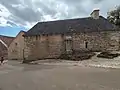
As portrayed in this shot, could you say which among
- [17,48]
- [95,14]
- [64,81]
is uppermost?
[95,14]

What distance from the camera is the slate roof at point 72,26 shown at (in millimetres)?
28806

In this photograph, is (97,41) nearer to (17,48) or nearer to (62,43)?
(62,43)

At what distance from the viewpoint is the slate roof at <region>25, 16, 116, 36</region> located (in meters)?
28.8

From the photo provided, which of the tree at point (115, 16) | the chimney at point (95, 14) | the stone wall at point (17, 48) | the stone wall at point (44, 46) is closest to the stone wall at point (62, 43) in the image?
the stone wall at point (44, 46)

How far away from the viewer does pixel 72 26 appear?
31.0 meters

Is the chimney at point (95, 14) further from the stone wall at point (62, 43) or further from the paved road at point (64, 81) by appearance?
the paved road at point (64, 81)

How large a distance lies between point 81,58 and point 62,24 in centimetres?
1119

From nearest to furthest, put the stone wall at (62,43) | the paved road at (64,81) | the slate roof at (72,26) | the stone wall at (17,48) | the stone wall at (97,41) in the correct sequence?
the paved road at (64,81) → the stone wall at (97,41) → the stone wall at (62,43) → the slate roof at (72,26) → the stone wall at (17,48)

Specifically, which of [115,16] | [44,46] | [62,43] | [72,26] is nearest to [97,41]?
[72,26]

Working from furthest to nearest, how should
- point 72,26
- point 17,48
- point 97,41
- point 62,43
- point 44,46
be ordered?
point 17,48 < point 72,26 < point 44,46 < point 62,43 < point 97,41

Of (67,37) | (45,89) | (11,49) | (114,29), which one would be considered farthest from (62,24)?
(45,89)

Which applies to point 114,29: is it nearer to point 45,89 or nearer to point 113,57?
point 113,57

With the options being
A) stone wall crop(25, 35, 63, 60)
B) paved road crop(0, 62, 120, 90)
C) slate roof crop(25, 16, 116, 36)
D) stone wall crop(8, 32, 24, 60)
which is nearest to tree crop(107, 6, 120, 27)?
slate roof crop(25, 16, 116, 36)

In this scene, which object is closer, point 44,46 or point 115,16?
point 44,46
